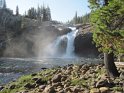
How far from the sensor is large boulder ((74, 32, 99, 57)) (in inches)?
4016

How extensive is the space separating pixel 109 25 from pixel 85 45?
273ft

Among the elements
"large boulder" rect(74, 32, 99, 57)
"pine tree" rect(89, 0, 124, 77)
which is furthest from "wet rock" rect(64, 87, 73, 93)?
"large boulder" rect(74, 32, 99, 57)

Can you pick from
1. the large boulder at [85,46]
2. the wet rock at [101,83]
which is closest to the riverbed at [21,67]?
the wet rock at [101,83]

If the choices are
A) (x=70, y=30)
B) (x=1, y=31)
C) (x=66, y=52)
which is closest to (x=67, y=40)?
(x=66, y=52)

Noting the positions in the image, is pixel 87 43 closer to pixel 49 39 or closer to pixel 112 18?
pixel 49 39

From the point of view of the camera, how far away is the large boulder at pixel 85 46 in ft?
335

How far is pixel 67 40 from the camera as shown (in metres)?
104

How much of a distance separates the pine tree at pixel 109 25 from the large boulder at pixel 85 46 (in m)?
78.7

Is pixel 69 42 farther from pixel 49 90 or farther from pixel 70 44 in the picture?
pixel 49 90

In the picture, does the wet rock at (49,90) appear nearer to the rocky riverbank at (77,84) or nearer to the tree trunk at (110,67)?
the rocky riverbank at (77,84)

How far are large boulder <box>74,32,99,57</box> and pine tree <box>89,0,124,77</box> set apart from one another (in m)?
78.7

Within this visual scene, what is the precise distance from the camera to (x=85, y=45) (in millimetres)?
104875

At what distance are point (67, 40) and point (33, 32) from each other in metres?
15.1

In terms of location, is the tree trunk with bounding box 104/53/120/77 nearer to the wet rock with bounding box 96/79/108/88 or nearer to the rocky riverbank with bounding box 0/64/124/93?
the rocky riverbank with bounding box 0/64/124/93
